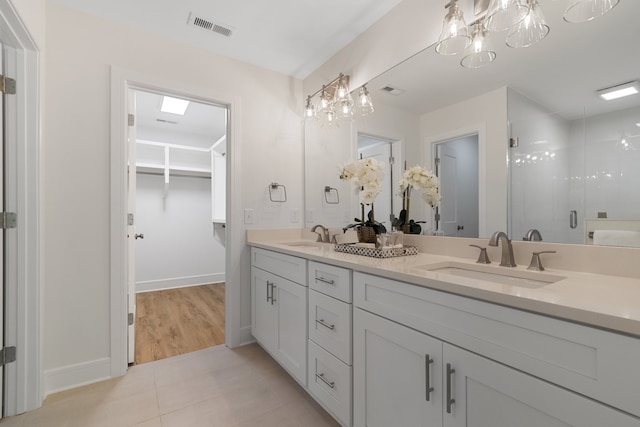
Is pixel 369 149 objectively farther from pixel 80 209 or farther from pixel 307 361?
pixel 80 209

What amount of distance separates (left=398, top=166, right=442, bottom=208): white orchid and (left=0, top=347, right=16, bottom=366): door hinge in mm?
2327

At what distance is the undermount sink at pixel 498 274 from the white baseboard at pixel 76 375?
210cm

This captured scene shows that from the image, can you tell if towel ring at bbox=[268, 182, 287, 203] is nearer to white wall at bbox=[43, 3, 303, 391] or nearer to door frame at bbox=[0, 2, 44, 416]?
white wall at bbox=[43, 3, 303, 391]

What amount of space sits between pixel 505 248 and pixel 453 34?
1.05 metres

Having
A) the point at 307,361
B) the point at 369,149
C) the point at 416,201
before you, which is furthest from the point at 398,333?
the point at 369,149

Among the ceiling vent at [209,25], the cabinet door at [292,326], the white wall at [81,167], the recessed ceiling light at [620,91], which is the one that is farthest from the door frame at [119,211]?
the recessed ceiling light at [620,91]

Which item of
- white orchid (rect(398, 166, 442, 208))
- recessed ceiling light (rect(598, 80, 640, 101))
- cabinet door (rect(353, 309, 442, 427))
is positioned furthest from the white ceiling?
cabinet door (rect(353, 309, 442, 427))

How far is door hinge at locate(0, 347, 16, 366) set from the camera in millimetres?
1495

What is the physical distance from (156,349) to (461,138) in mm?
2667

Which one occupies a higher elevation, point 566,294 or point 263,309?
point 566,294

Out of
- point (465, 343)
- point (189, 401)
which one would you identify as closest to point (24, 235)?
point (189, 401)

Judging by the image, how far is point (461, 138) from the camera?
147 centimetres

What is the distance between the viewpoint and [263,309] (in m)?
2.12

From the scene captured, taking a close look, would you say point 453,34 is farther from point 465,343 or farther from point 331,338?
point 331,338
